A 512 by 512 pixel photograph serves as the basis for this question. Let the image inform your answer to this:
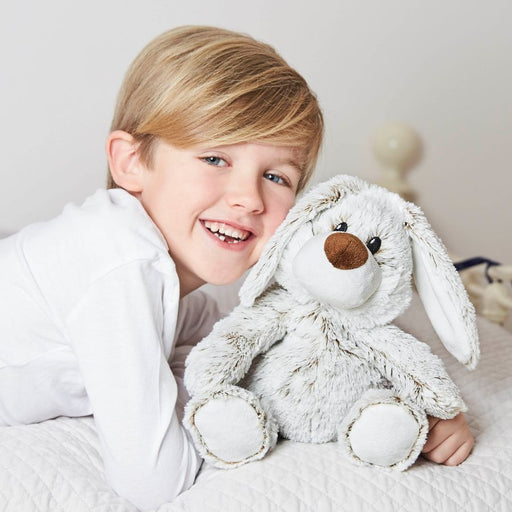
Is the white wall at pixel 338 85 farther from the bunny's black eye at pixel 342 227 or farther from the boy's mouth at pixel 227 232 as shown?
the bunny's black eye at pixel 342 227

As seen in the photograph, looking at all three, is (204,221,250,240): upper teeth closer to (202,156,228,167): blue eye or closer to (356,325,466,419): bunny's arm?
(202,156,228,167): blue eye

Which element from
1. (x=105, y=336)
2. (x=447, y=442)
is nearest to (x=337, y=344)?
(x=447, y=442)

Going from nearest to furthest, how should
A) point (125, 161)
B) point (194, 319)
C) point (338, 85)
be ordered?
point (125, 161) < point (194, 319) < point (338, 85)

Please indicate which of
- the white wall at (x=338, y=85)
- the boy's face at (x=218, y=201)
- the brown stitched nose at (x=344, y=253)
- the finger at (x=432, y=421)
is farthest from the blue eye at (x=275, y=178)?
the white wall at (x=338, y=85)

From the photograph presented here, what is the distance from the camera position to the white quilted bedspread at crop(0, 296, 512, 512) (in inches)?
32.3

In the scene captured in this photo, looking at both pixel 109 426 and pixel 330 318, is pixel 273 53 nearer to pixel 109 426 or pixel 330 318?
pixel 330 318

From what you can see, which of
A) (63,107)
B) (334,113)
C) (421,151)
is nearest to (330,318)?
(63,107)

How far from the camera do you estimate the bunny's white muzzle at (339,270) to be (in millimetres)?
805

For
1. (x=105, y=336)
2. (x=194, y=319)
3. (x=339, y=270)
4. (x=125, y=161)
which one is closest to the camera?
(x=339, y=270)

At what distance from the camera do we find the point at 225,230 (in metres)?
1.06

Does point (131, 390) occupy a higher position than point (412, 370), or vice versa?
point (412, 370)

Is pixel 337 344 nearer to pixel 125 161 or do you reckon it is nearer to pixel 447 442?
pixel 447 442

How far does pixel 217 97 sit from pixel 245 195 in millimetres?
149

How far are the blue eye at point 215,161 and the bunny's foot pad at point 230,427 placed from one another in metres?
0.37
